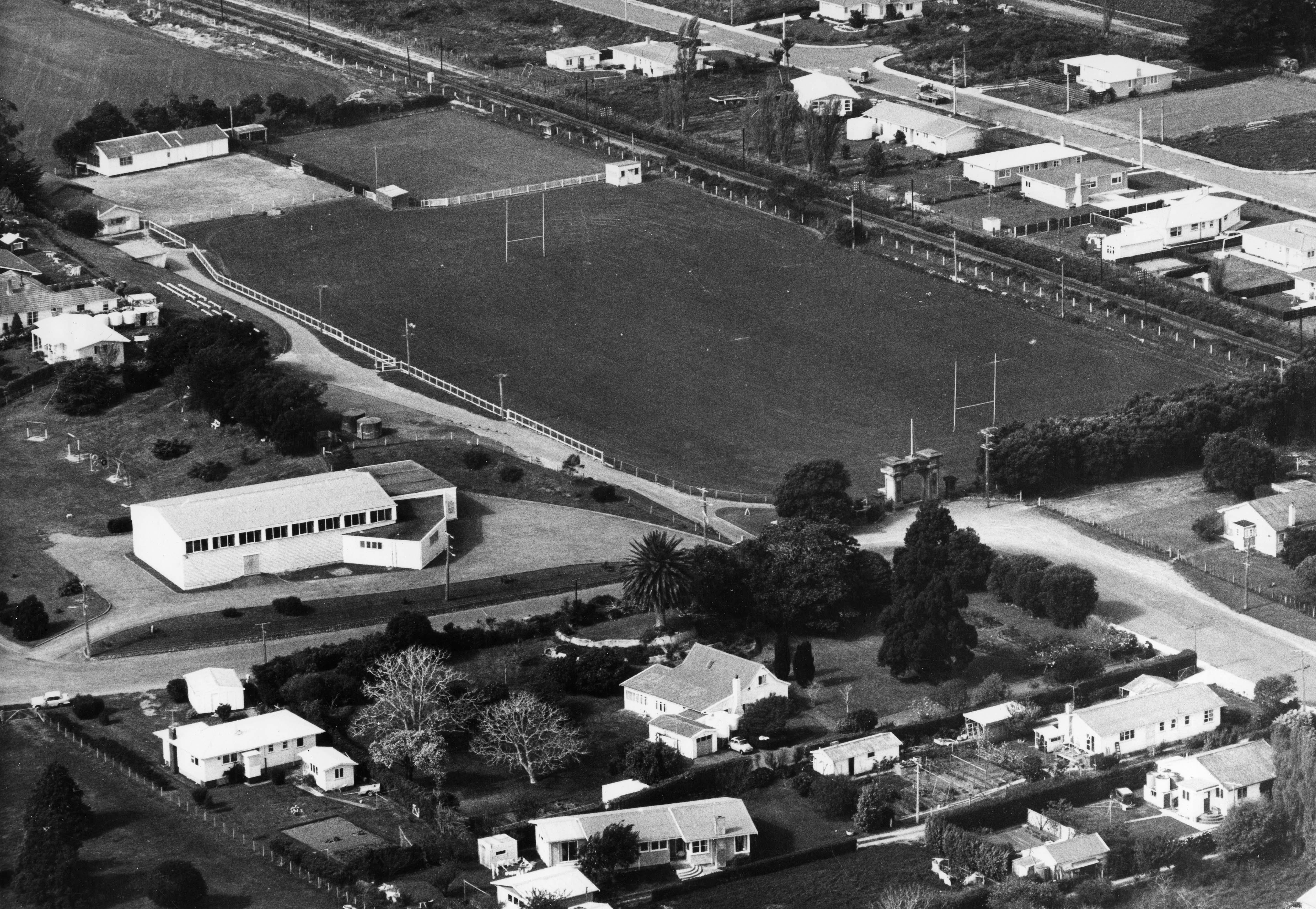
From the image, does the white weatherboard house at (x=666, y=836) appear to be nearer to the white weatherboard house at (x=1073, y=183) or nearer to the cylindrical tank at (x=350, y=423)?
the cylindrical tank at (x=350, y=423)

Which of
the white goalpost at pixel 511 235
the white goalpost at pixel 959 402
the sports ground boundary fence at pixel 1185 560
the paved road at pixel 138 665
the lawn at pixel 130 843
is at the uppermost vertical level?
the sports ground boundary fence at pixel 1185 560

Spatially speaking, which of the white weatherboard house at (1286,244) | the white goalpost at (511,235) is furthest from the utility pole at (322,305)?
the white weatherboard house at (1286,244)

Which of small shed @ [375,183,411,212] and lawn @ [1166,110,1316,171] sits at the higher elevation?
lawn @ [1166,110,1316,171]

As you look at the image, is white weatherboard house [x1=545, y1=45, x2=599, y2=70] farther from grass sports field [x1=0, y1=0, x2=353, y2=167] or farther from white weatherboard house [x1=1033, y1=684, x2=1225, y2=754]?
white weatherboard house [x1=1033, y1=684, x2=1225, y2=754]

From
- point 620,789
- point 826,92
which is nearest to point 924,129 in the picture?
point 826,92

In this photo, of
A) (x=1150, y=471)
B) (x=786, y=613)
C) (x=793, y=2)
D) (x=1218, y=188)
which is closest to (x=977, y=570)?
(x=786, y=613)

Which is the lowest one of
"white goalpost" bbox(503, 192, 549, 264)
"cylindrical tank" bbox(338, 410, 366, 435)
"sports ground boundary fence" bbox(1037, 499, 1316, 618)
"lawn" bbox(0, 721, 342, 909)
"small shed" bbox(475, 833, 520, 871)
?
"lawn" bbox(0, 721, 342, 909)

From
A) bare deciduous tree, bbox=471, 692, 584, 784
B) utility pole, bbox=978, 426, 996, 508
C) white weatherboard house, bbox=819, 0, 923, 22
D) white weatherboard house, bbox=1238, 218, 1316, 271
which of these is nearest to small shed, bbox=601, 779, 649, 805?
bare deciduous tree, bbox=471, 692, 584, 784
